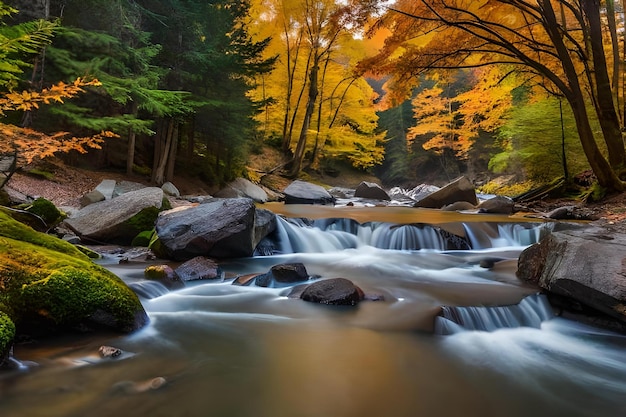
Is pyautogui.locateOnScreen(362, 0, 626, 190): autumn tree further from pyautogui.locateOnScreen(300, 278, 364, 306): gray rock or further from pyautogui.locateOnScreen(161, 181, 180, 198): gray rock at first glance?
pyautogui.locateOnScreen(161, 181, 180, 198): gray rock

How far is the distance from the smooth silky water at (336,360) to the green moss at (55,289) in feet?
0.62

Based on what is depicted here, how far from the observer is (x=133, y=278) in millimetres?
4785

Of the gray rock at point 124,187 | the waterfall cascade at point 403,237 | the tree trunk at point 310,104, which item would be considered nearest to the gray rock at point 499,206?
the waterfall cascade at point 403,237

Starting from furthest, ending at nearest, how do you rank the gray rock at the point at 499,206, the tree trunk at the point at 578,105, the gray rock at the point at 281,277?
the gray rock at the point at 499,206, the tree trunk at the point at 578,105, the gray rock at the point at 281,277

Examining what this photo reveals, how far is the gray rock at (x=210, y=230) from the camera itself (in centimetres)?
589

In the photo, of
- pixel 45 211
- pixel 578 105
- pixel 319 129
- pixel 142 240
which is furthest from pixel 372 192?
pixel 45 211

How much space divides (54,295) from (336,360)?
212 cm

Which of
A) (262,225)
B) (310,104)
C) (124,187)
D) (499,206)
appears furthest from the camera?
(310,104)

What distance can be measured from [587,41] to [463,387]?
1115 centimetres

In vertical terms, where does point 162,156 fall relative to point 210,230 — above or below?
above

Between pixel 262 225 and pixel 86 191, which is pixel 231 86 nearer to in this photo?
pixel 86 191

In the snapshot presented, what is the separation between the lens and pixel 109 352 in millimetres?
2689

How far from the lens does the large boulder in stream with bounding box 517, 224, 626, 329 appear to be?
11.1 ft

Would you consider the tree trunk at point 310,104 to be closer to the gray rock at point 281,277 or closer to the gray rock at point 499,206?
the gray rock at point 499,206
